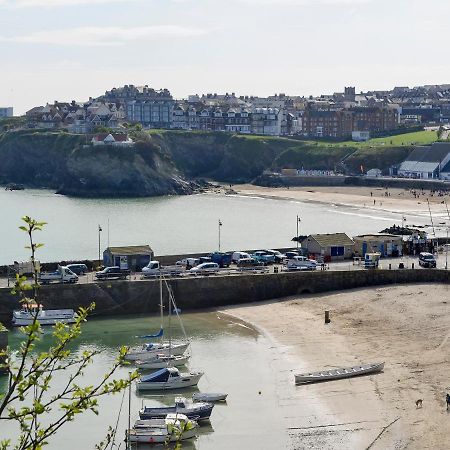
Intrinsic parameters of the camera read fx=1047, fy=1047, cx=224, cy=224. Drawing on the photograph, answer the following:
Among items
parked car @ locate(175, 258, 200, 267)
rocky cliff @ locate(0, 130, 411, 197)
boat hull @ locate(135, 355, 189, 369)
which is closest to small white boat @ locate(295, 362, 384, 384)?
boat hull @ locate(135, 355, 189, 369)

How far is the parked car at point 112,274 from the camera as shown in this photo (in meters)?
46.2

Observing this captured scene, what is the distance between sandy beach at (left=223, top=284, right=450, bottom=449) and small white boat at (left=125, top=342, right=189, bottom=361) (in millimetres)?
3372

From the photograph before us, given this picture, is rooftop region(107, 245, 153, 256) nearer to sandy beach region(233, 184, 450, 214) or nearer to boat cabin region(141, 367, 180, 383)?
boat cabin region(141, 367, 180, 383)

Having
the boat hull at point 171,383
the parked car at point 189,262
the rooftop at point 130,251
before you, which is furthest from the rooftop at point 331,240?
the boat hull at point 171,383

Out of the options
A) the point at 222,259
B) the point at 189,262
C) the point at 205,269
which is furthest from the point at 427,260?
the point at 189,262

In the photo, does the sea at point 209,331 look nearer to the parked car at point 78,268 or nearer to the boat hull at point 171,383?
the boat hull at point 171,383

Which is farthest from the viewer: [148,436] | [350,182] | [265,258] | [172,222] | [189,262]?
[350,182]

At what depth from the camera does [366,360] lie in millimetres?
35188

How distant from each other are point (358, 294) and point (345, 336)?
716cm

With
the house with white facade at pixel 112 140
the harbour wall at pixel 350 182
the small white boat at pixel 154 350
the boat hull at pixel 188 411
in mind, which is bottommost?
the boat hull at pixel 188 411

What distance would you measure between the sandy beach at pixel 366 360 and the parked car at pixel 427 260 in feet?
11.1

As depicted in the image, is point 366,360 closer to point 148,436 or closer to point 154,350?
point 154,350

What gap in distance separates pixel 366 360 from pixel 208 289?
12492mm

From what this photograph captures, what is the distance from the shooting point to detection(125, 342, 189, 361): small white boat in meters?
35.8
